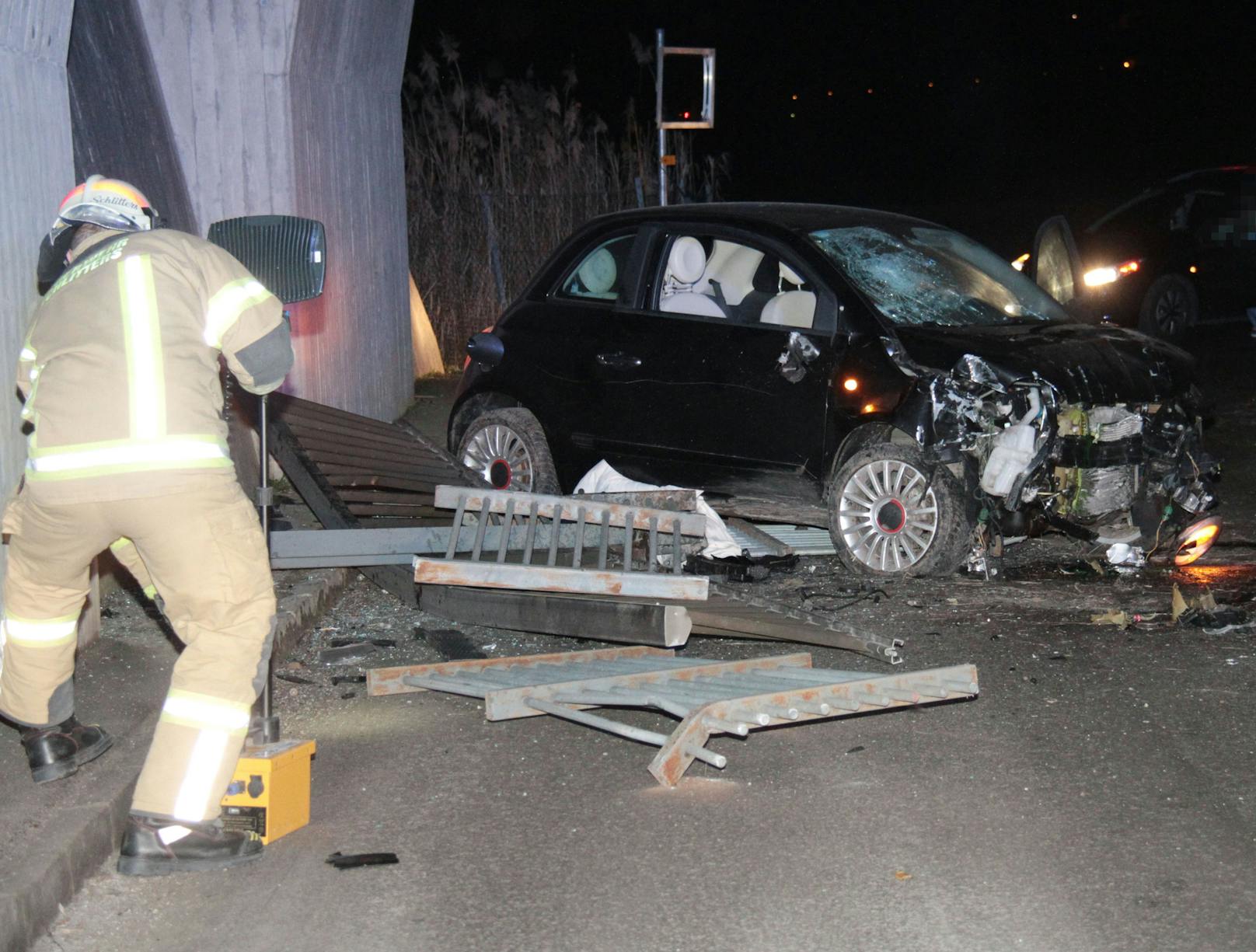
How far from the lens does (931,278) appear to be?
780cm

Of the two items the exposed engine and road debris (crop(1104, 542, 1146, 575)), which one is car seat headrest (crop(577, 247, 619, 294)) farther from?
road debris (crop(1104, 542, 1146, 575))

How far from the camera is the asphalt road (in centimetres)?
374

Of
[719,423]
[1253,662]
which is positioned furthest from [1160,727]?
[719,423]

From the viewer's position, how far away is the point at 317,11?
994 centimetres

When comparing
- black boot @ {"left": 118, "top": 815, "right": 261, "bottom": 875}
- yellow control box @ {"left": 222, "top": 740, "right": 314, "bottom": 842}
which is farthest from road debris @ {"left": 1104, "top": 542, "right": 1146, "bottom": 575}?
black boot @ {"left": 118, "top": 815, "right": 261, "bottom": 875}

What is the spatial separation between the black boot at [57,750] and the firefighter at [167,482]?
0.52 metres

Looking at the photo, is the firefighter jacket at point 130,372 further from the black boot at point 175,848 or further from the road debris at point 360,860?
the road debris at point 360,860

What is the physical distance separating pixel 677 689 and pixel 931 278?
3338 mm

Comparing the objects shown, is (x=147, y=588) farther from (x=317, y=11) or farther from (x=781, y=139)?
(x=781, y=139)

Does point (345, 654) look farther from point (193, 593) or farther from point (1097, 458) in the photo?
point (1097, 458)

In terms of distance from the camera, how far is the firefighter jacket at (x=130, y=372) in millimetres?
3996

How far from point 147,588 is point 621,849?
5.65 feet

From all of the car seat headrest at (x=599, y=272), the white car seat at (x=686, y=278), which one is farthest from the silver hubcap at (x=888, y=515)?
the car seat headrest at (x=599, y=272)

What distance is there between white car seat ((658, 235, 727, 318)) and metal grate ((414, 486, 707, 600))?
1223 mm
